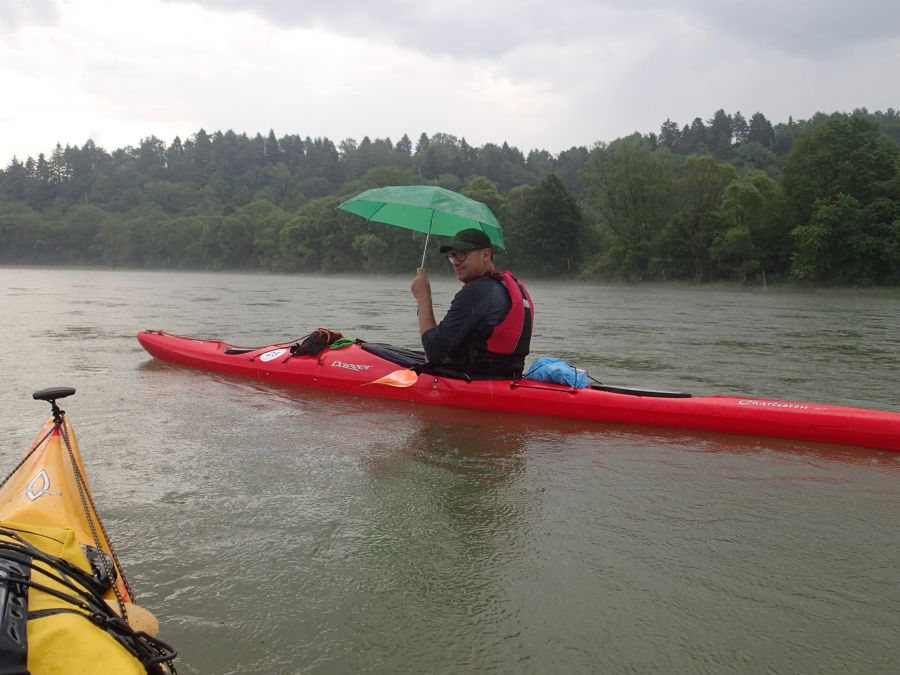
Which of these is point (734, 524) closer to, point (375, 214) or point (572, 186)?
point (375, 214)

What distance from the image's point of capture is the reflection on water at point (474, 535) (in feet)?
8.09

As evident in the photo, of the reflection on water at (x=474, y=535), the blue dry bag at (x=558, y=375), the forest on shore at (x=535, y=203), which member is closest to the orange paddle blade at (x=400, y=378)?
the reflection on water at (x=474, y=535)

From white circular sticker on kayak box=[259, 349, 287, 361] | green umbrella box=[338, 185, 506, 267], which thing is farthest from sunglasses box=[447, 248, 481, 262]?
white circular sticker on kayak box=[259, 349, 287, 361]

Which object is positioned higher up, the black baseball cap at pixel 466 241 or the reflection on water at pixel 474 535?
the black baseball cap at pixel 466 241

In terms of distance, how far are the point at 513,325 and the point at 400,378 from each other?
4.30ft

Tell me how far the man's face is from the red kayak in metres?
1.04

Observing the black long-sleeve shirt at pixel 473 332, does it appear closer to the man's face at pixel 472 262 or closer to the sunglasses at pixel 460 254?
the man's face at pixel 472 262

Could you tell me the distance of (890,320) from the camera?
18.1m

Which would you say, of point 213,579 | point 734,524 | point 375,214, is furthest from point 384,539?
point 375,214

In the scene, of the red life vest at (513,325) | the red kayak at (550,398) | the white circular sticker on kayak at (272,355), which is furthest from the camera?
the white circular sticker on kayak at (272,355)

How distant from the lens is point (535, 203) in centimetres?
5691

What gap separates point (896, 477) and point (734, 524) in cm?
161

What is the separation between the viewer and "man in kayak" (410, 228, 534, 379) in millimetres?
5738

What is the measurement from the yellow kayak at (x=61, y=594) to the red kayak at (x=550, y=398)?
400 centimetres
